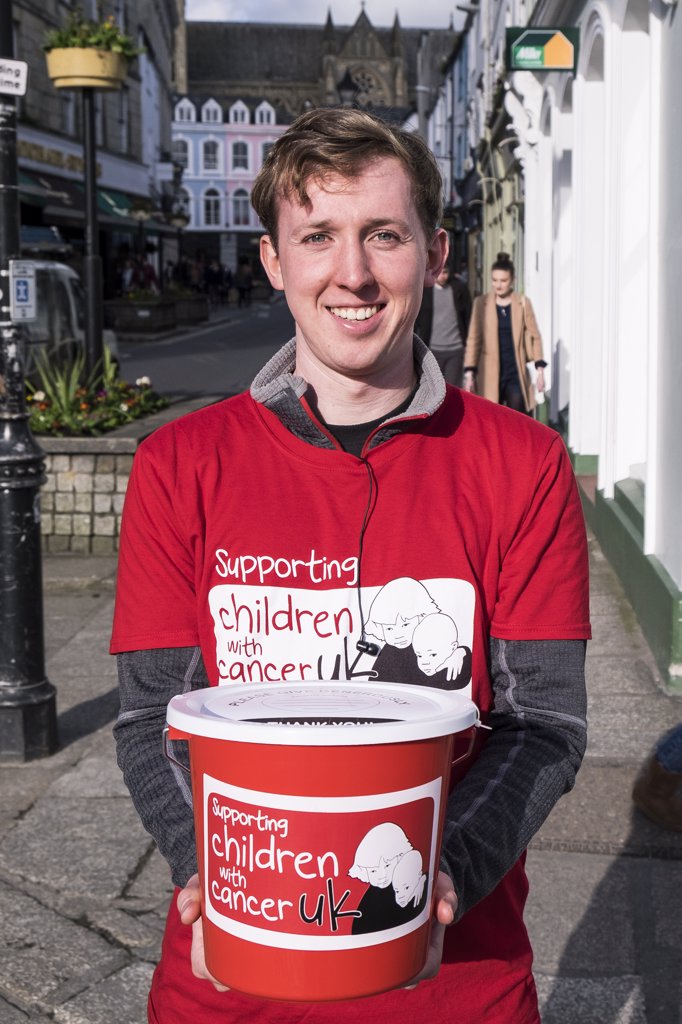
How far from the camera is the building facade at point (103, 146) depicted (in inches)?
1307

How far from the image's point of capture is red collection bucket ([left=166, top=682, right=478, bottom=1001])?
1.43 meters

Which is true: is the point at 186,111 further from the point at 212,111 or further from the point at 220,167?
the point at 220,167

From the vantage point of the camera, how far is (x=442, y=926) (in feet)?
5.24

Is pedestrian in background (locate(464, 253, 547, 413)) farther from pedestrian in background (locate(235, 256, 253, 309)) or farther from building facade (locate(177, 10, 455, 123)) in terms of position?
building facade (locate(177, 10, 455, 123))

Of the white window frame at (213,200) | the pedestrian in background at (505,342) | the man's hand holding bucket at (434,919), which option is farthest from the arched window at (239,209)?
the man's hand holding bucket at (434,919)

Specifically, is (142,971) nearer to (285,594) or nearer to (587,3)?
(285,594)

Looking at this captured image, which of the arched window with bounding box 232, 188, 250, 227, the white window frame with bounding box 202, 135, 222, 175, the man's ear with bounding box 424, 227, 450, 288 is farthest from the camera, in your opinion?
the white window frame with bounding box 202, 135, 222, 175

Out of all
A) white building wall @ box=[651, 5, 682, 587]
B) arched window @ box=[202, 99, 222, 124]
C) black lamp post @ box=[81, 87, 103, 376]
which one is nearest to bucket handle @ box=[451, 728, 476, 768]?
white building wall @ box=[651, 5, 682, 587]

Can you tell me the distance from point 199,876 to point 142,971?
7.19ft

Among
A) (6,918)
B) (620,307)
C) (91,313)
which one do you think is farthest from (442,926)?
(91,313)

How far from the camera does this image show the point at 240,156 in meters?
112

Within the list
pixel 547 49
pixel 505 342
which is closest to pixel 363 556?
pixel 505 342

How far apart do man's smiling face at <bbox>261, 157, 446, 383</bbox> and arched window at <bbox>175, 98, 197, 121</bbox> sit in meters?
118

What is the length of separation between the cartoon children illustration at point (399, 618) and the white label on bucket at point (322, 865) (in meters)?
0.35
